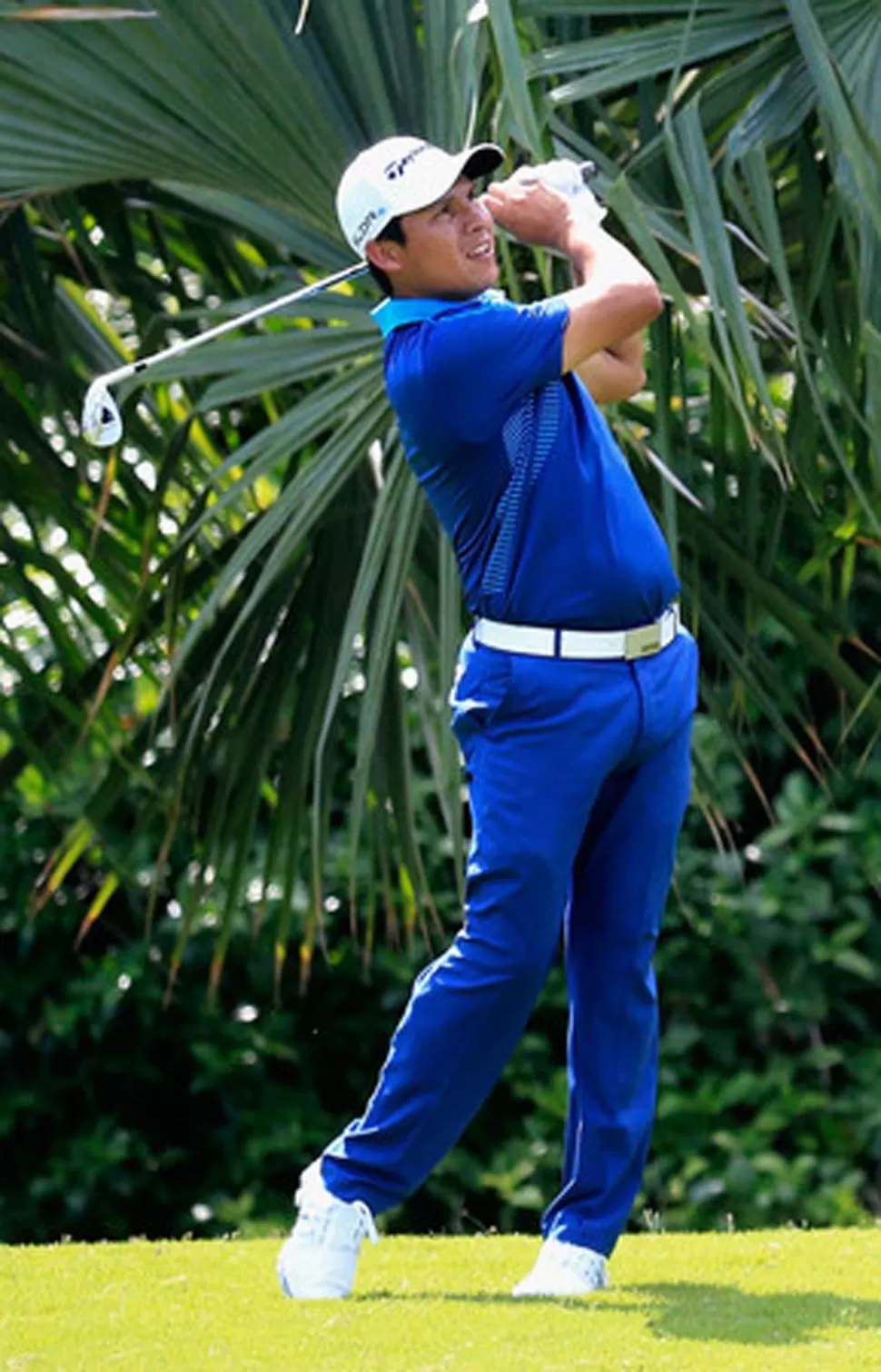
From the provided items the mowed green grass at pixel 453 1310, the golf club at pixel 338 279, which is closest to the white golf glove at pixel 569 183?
the golf club at pixel 338 279

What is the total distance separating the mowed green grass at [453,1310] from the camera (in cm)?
→ 302

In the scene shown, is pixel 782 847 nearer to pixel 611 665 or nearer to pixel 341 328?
pixel 341 328

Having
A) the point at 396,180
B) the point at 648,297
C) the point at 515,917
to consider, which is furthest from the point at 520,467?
the point at 515,917

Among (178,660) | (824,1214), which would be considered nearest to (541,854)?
(178,660)

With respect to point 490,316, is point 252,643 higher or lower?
lower

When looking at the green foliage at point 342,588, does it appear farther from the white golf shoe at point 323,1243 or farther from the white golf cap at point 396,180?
the white golf shoe at point 323,1243

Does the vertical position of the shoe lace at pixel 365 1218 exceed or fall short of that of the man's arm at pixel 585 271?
it falls short

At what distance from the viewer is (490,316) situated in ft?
10.8

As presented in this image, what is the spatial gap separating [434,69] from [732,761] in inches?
99.2

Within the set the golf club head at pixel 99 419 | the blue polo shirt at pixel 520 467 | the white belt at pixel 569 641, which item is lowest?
the white belt at pixel 569 641

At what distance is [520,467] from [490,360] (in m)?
0.14

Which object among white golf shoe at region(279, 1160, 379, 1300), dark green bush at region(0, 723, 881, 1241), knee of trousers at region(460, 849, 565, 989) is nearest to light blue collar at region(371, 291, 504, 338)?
knee of trousers at region(460, 849, 565, 989)

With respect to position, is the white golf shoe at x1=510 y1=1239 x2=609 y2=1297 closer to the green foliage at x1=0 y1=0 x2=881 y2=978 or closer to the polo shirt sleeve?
the green foliage at x1=0 y1=0 x2=881 y2=978

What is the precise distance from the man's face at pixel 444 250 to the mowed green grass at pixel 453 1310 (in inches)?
47.3
